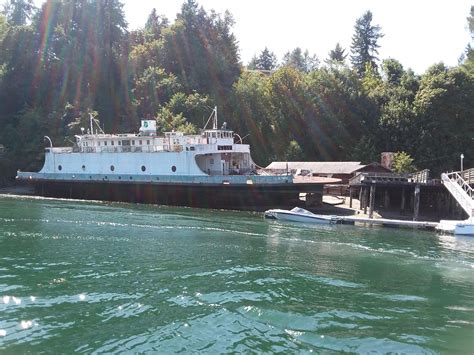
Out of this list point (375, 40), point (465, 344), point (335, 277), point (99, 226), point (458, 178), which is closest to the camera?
point (465, 344)

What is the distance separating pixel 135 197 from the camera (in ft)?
165

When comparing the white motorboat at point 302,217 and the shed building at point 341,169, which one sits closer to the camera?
the white motorboat at point 302,217

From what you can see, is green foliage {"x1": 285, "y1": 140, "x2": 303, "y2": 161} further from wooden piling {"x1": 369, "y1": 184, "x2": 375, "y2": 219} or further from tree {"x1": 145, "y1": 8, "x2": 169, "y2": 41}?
tree {"x1": 145, "y1": 8, "x2": 169, "y2": 41}

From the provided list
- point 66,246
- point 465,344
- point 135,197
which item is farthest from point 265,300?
point 135,197

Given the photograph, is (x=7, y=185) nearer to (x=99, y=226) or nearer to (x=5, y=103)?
(x=5, y=103)

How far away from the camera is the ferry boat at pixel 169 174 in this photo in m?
45.3

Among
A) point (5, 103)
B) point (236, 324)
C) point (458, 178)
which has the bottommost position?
point (236, 324)

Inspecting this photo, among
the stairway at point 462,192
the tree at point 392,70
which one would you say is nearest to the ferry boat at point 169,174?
the stairway at point 462,192

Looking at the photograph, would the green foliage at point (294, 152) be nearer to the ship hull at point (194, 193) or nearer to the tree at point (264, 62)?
the ship hull at point (194, 193)

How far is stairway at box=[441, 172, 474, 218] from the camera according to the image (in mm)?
34347

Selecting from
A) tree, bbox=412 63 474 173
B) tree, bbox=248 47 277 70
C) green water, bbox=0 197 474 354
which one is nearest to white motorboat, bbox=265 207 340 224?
green water, bbox=0 197 474 354

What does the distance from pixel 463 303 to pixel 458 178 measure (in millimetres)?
26080

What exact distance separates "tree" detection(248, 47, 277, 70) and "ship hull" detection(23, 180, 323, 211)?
97.0 metres

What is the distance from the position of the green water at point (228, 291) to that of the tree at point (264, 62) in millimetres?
116908
